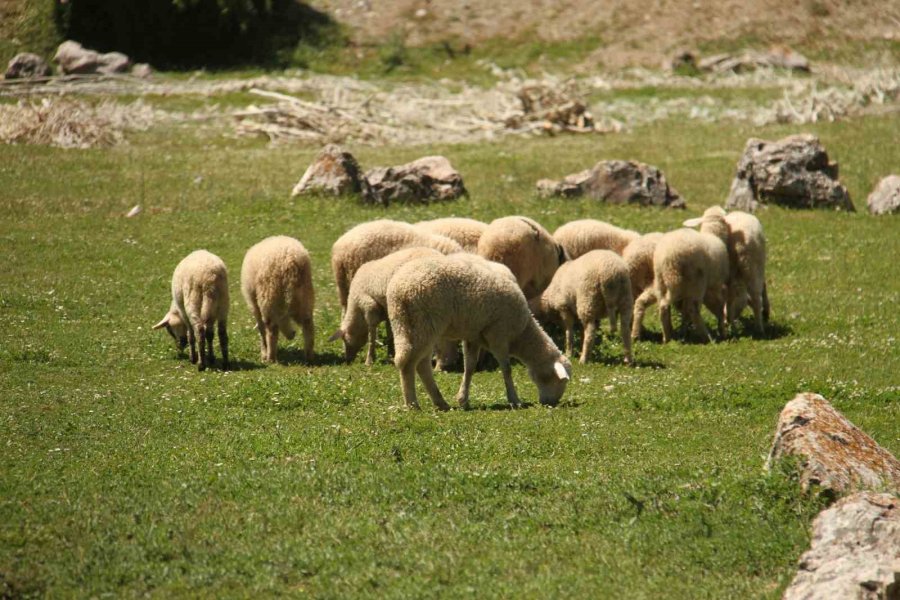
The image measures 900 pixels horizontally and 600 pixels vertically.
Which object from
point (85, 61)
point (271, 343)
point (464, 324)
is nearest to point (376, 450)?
point (464, 324)

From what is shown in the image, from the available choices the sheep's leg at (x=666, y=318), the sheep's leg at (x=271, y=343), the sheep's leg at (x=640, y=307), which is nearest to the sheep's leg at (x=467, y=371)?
the sheep's leg at (x=271, y=343)

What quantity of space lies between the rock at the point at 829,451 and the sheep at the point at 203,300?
27.1 ft

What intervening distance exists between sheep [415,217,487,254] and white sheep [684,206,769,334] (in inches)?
135

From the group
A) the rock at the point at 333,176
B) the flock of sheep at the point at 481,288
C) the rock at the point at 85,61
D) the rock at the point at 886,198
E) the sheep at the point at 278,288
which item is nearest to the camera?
the flock of sheep at the point at 481,288

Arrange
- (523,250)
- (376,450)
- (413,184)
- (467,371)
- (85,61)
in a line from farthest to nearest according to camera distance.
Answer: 1. (85,61)
2. (413,184)
3. (523,250)
4. (467,371)
5. (376,450)

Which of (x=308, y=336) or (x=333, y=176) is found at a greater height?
(x=333, y=176)

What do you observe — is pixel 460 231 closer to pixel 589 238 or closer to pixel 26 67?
pixel 589 238

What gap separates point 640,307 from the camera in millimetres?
18250

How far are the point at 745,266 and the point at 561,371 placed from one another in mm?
6024

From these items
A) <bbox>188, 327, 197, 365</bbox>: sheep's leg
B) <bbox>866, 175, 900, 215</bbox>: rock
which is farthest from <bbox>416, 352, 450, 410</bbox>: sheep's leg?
<bbox>866, 175, 900, 215</bbox>: rock

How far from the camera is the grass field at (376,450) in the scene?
8.78 meters

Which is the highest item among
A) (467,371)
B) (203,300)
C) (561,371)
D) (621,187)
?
(621,187)

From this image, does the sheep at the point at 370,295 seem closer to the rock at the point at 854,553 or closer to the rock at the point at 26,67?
the rock at the point at 854,553

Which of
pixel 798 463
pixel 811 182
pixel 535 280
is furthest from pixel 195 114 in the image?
pixel 798 463
